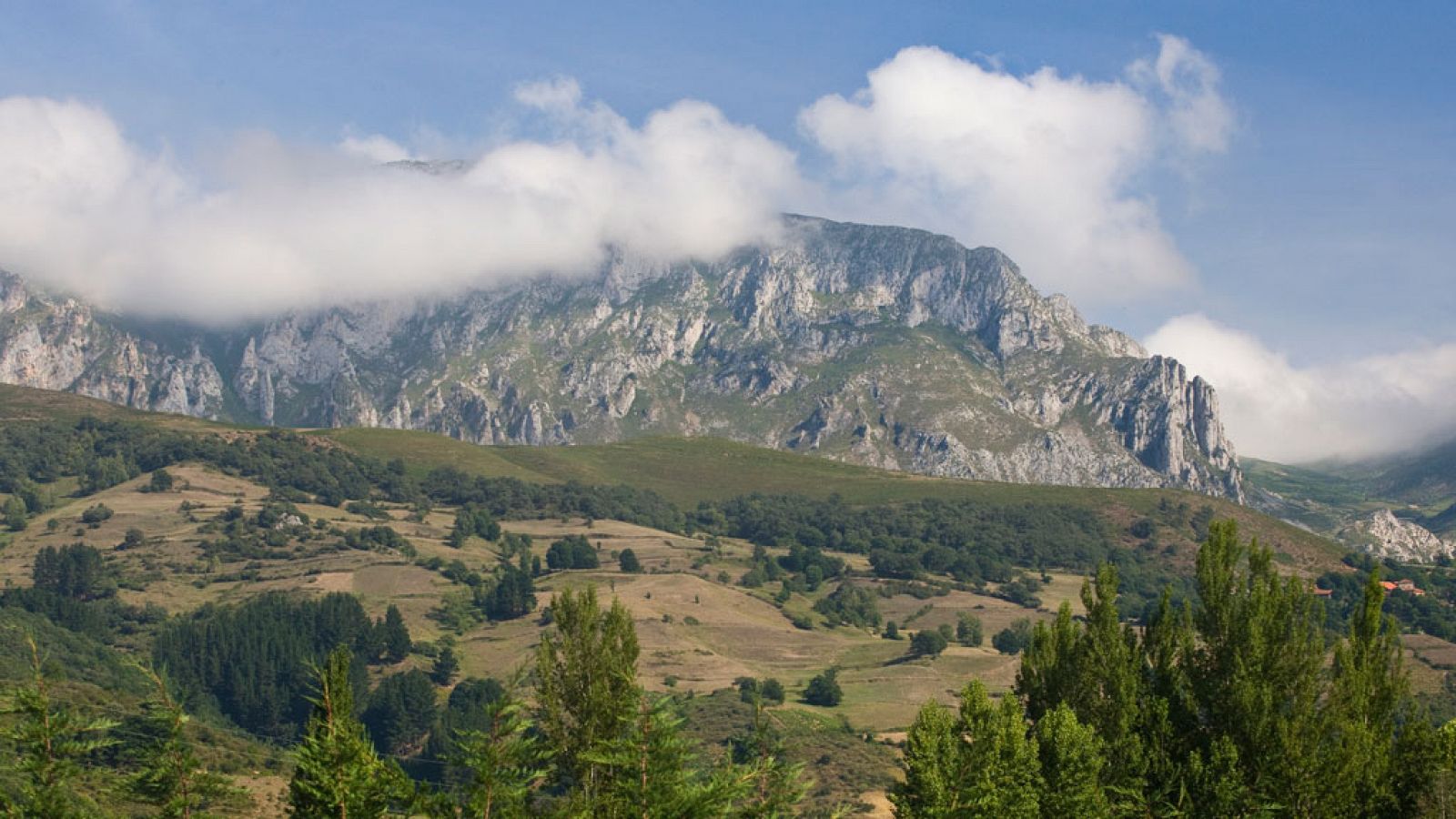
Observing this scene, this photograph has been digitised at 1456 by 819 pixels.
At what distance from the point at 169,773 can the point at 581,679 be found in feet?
89.5

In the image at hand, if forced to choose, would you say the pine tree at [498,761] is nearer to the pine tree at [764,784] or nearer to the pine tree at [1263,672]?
the pine tree at [764,784]

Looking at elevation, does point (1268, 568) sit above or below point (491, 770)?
above

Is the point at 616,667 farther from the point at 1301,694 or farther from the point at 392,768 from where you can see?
the point at 1301,694

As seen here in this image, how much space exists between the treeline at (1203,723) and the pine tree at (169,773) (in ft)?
95.3

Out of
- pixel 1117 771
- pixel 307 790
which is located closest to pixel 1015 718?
pixel 1117 771

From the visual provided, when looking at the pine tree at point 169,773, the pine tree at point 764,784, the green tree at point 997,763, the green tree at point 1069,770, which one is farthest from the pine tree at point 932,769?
the pine tree at point 169,773

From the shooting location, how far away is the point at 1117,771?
6606 centimetres

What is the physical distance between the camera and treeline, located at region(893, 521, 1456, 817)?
59.9m

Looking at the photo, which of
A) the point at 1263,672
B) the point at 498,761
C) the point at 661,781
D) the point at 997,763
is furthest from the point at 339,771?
the point at 1263,672

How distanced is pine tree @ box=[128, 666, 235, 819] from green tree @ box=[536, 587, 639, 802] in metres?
21.5

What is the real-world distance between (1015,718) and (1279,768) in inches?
541

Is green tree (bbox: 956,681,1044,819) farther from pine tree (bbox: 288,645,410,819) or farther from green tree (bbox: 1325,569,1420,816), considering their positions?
pine tree (bbox: 288,645,410,819)

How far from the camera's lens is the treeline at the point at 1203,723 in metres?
59.9

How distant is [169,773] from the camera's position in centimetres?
4375
